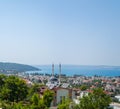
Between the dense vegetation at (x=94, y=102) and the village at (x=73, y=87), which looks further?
the village at (x=73, y=87)

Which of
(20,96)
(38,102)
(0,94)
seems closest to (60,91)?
(20,96)

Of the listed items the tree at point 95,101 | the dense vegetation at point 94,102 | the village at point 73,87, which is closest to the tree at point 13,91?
the village at point 73,87

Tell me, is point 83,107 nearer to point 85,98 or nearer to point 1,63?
point 85,98

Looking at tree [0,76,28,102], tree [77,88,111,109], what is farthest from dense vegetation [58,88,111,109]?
tree [0,76,28,102]

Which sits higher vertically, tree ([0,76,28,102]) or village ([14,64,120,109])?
tree ([0,76,28,102])

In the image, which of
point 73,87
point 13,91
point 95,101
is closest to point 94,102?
point 95,101

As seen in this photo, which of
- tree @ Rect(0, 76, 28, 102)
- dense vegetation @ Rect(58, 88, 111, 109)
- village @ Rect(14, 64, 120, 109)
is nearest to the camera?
dense vegetation @ Rect(58, 88, 111, 109)

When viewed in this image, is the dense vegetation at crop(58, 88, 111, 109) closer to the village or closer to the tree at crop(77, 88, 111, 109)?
the tree at crop(77, 88, 111, 109)

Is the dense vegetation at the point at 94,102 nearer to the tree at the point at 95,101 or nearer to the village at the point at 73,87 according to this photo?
the tree at the point at 95,101
